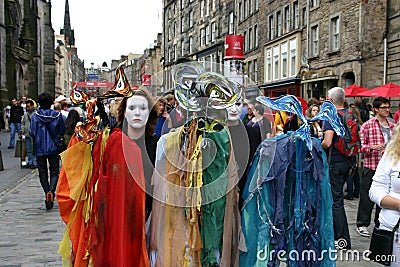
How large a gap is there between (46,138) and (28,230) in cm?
182

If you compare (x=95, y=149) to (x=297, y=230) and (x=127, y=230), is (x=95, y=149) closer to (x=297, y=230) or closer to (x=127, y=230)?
(x=127, y=230)

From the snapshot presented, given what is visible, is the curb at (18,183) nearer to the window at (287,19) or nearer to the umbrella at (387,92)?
the umbrella at (387,92)

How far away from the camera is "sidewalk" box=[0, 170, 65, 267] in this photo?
235 inches

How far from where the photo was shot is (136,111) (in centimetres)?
462

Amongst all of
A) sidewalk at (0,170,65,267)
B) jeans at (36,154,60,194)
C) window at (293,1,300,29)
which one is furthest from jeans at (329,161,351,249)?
window at (293,1,300,29)

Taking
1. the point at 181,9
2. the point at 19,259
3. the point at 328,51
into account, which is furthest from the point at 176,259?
the point at 181,9

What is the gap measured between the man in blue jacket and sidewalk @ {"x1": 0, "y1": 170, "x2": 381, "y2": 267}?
49 centimetres

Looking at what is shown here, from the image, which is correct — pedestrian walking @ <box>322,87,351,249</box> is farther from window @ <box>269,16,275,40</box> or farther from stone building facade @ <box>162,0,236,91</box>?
stone building facade @ <box>162,0,236,91</box>

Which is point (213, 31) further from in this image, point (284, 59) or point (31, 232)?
point (31, 232)

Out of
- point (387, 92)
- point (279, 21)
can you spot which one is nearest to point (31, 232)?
point (387, 92)

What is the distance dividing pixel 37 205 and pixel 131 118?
5321 mm

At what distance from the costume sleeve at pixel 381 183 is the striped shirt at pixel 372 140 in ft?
10.7

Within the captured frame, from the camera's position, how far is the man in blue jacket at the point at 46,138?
8.62 m

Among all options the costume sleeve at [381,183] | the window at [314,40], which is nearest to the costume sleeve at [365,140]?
the costume sleeve at [381,183]
